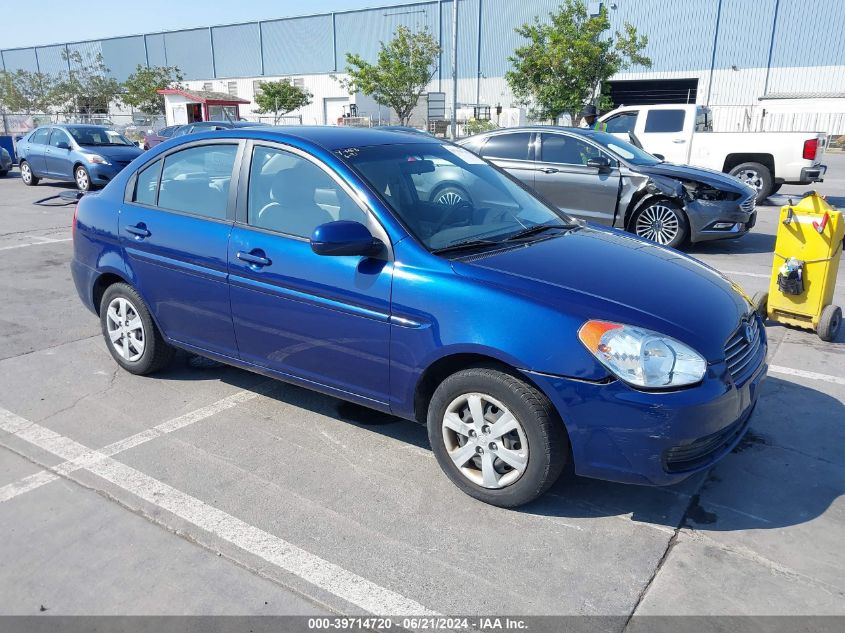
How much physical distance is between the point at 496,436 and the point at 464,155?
2.13 m

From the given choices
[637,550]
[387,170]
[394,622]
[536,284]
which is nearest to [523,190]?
[387,170]

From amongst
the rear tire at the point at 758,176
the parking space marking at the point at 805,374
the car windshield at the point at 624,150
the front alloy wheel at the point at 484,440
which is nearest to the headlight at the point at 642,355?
the front alloy wheel at the point at 484,440

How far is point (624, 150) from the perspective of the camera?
32.1 feet

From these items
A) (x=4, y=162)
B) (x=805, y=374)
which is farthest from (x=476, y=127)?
(x=805, y=374)

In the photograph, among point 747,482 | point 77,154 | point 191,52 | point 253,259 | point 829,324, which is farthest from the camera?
point 191,52

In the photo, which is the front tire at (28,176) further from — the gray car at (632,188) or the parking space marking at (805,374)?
the parking space marking at (805,374)

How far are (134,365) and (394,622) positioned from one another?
317 centimetres

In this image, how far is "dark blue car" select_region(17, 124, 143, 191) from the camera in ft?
51.7

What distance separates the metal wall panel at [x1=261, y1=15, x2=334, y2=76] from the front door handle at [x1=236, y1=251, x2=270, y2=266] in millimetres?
53491

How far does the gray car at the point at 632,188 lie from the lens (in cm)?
911

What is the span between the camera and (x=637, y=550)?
10.2 ft

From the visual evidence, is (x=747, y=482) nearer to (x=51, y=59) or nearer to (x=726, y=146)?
(x=726, y=146)

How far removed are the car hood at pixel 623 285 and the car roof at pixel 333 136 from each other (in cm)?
114

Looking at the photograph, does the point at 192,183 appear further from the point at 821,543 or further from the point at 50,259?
the point at 50,259
